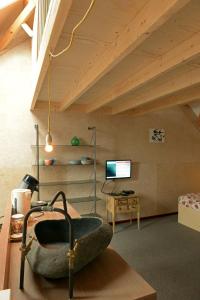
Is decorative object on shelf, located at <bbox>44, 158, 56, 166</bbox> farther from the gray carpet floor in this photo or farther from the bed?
the bed

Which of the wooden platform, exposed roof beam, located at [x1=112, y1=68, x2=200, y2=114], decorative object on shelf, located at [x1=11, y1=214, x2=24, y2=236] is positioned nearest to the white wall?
exposed roof beam, located at [x1=112, y1=68, x2=200, y2=114]

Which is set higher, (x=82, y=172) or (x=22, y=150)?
(x=22, y=150)

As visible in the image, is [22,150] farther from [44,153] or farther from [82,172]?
[82,172]

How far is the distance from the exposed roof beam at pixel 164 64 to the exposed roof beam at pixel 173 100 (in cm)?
122

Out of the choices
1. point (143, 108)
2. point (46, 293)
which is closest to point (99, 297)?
point (46, 293)

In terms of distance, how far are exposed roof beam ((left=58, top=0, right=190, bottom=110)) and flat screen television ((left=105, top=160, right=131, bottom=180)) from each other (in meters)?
2.42

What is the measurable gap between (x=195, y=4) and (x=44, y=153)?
330cm

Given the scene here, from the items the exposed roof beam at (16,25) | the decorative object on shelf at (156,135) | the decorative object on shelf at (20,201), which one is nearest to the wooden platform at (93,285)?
the decorative object on shelf at (20,201)

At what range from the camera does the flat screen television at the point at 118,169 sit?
452cm

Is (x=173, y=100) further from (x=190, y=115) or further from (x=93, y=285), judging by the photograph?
(x=93, y=285)

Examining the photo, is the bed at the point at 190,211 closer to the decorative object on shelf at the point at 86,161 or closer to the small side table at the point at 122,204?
the small side table at the point at 122,204

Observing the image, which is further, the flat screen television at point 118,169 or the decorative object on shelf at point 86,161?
the flat screen television at point 118,169

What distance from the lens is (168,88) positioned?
296 cm

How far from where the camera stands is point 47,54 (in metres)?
1.80
